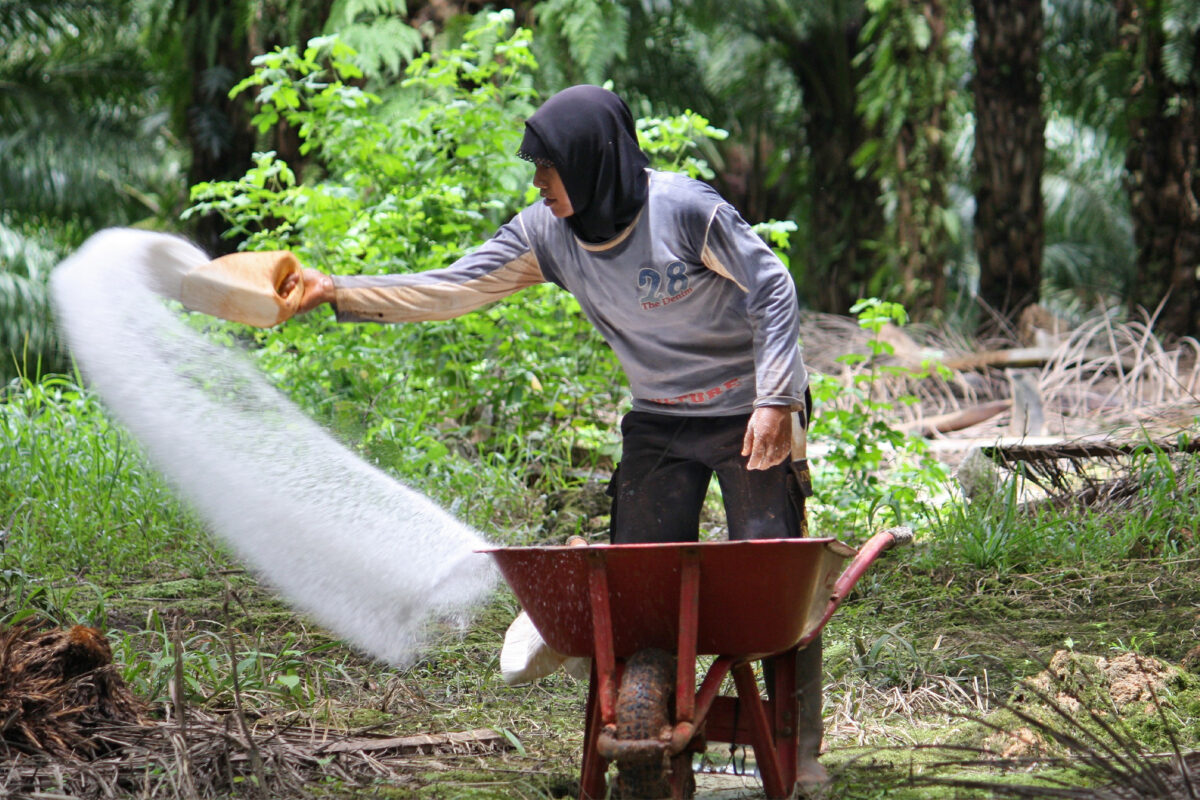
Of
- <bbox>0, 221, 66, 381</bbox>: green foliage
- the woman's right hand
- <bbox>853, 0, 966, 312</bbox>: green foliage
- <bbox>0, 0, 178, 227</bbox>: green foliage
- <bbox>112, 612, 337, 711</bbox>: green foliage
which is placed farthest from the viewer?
<bbox>0, 0, 178, 227</bbox>: green foliage

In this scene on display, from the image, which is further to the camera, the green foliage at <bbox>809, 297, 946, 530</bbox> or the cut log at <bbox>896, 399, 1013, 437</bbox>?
the cut log at <bbox>896, 399, 1013, 437</bbox>

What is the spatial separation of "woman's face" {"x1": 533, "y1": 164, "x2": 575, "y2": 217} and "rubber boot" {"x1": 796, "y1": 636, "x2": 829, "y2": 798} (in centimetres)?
112

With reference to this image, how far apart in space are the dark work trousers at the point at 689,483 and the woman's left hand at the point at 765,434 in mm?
169

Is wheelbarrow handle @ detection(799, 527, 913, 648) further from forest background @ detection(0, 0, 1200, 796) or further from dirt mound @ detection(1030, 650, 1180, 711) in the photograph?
dirt mound @ detection(1030, 650, 1180, 711)

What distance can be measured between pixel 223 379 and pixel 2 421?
209 cm

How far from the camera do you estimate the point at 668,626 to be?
2090mm

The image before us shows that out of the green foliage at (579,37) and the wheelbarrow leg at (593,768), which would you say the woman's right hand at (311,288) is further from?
the green foliage at (579,37)

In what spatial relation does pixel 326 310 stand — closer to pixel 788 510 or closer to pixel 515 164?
pixel 515 164

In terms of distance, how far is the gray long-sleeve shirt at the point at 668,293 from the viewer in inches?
94.0

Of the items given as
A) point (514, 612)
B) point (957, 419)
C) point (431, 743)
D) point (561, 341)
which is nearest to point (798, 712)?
point (431, 743)

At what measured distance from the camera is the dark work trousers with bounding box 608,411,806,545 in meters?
2.49

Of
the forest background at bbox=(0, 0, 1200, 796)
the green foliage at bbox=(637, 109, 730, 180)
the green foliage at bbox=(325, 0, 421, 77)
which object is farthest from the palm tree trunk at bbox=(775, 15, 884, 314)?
the green foliage at bbox=(637, 109, 730, 180)

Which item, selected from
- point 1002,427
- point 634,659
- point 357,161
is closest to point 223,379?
point 357,161

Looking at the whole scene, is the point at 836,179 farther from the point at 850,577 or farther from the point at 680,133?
the point at 850,577
